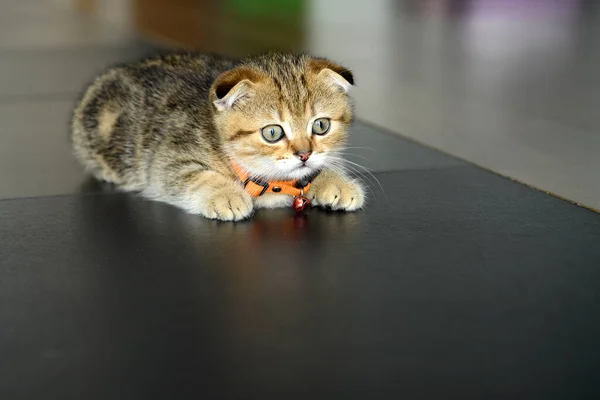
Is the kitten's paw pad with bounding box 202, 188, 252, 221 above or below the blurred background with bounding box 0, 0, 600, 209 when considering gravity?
below

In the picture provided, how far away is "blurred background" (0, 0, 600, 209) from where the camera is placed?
412cm

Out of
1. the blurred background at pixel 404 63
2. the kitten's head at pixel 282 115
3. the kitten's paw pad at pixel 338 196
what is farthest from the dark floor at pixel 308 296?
the blurred background at pixel 404 63

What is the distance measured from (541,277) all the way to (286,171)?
2.96 feet

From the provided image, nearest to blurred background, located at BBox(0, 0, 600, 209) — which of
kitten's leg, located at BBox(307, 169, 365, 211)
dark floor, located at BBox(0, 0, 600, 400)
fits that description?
dark floor, located at BBox(0, 0, 600, 400)

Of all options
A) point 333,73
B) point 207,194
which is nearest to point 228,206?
point 207,194

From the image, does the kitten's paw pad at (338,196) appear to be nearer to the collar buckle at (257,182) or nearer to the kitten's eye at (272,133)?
the collar buckle at (257,182)

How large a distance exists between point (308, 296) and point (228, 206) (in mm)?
750

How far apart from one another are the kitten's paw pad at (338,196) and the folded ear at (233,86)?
43 centimetres

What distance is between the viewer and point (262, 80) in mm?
3074

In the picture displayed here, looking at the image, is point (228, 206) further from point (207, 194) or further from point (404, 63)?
point (404, 63)

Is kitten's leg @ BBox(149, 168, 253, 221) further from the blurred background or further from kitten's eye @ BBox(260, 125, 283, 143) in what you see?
the blurred background

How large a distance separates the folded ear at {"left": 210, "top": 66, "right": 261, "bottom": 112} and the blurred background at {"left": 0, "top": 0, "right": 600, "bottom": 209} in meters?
0.92

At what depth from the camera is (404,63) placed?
6.60 metres

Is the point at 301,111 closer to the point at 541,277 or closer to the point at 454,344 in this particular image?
the point at 541,277
